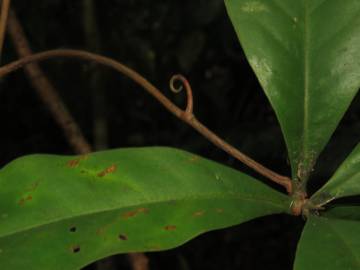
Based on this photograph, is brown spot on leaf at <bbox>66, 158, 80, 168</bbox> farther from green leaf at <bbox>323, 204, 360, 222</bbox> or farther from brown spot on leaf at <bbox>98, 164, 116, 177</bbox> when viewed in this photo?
green leaf at <bbox>323, 204, 360, 222</bbox>

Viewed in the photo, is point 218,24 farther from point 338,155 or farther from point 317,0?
point 317,0

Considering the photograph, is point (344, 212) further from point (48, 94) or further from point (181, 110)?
point (48, 94)

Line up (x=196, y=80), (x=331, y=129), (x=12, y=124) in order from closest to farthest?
(x=331, y=129)
(x=196, y=80)
(x=12, y=124)

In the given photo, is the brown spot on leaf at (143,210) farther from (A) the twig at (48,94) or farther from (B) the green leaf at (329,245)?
(A) the twig at (48,94)

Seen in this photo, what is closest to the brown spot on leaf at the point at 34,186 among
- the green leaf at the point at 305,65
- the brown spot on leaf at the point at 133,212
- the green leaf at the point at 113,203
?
the green leaf at the point at 113,203

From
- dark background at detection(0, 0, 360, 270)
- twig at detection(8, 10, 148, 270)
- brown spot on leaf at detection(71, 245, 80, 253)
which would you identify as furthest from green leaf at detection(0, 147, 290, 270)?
dark background at detection(0, 0, 360, 270)

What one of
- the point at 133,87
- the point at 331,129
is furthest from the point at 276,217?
the point at 331,129
